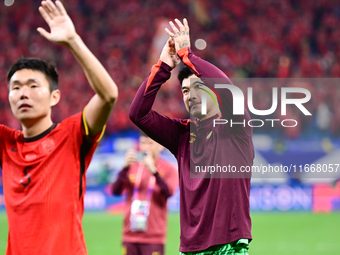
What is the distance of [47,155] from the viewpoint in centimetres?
273

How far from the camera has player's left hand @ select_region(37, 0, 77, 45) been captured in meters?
2.36

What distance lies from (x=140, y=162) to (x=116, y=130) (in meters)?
8.79

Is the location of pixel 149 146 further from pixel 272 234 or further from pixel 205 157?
pixel 272 234

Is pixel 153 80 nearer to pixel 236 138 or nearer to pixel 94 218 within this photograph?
pixel 236 138

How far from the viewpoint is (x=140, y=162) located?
5848mm

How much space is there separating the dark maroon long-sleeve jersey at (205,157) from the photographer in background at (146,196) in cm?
237

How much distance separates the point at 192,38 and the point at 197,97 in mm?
16828

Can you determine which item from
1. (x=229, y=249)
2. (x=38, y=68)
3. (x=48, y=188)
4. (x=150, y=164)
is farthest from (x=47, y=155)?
(x=150, y=164)

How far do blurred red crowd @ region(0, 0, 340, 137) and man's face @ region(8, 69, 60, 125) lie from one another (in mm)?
13245

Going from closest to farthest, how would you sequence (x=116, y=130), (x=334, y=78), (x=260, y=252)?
(x=260, y=252)
(x=116, y=130)
(x=334, y=78)

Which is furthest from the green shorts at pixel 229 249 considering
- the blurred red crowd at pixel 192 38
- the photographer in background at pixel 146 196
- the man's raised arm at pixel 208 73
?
the blurred red crowd at pixel 192 38

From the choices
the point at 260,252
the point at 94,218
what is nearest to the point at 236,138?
the point at 260,252

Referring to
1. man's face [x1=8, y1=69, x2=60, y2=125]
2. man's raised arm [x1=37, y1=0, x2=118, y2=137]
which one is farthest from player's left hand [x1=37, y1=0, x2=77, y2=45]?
man's face [x1=8, y1=69, x2=60, y2=125]

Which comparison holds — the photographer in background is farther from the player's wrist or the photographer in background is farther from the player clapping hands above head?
the player's wrist
